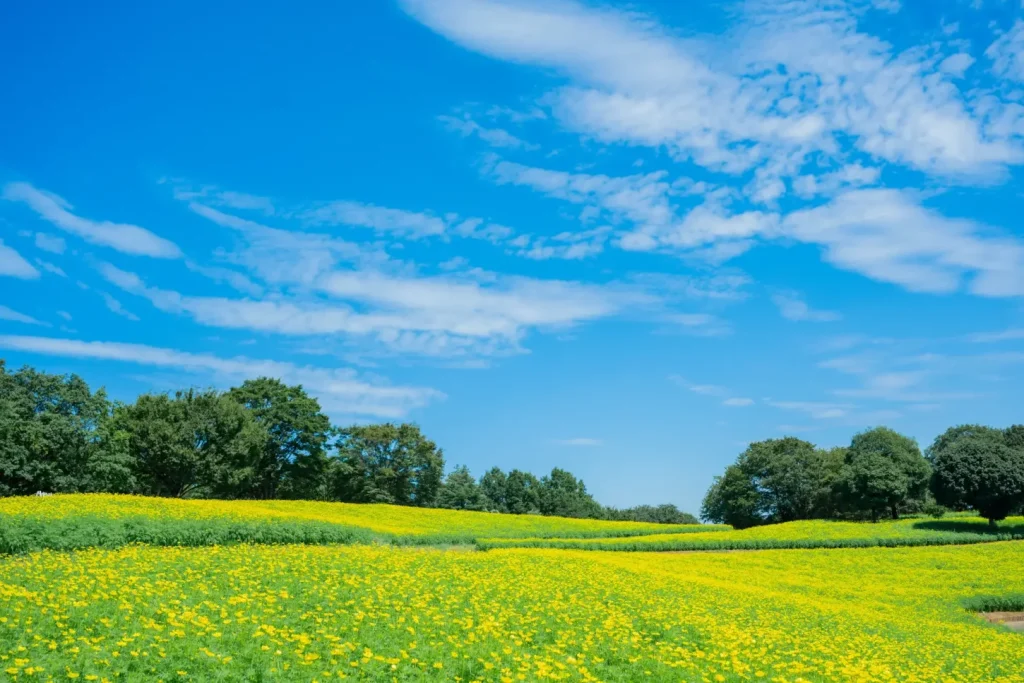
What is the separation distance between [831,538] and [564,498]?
198 feet

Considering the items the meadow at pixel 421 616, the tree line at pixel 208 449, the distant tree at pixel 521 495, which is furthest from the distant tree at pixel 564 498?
the meadow at pixel 421 616

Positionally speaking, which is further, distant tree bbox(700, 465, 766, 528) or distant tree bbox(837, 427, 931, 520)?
distant tree bbox(700, 465, 766, 528)

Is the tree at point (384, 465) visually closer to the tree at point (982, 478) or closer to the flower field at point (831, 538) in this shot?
the flower field at point (831, 538)

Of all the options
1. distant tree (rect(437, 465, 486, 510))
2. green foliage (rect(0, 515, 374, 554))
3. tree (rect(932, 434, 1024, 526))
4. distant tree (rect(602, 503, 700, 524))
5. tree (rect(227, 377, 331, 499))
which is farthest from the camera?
distant tree (rect(602, 503, 700, 524))

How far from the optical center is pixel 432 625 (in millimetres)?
12680

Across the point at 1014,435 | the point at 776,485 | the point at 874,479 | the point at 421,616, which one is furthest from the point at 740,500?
the point at 421,616

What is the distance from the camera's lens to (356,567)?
1870 cm

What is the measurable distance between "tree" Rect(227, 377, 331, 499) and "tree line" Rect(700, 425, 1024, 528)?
4423 centimetres

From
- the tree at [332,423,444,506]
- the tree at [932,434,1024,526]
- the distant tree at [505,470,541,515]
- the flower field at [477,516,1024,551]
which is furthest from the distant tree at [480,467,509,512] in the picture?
the tree at [932,434,1024,526]

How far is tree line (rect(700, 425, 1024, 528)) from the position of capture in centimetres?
5116

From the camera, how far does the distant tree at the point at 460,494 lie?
93.9 metres

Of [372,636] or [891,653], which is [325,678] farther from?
[891,653]

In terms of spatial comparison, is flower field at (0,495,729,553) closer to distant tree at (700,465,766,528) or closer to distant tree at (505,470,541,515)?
distant tree at (700,465,766,528)

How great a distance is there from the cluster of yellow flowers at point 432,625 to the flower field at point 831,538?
19.5 m
